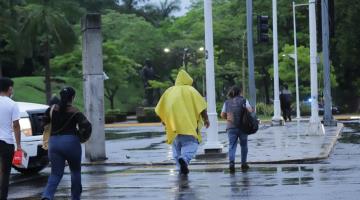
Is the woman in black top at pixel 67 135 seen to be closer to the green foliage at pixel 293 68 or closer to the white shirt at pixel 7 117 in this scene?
the white shirt at pixel 7 117

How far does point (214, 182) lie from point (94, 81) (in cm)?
636

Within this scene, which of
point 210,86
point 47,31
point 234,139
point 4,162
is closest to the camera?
point 4,162

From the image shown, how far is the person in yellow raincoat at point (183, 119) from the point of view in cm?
1370

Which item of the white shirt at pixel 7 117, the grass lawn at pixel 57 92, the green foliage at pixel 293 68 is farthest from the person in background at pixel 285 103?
the white shirt at pixel 7 117

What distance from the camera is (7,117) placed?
10102 millimetres

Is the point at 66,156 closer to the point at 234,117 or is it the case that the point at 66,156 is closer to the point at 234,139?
the point at 234,117

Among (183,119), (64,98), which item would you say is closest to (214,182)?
(183,119)

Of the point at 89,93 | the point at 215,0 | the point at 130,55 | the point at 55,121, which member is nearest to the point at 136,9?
the point at 215,0

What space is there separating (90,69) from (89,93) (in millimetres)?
621

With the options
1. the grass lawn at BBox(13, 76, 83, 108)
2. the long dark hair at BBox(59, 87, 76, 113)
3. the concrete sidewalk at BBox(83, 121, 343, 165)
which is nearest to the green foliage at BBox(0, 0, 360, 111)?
the grass lawn at BBox(13, 76, 83, 108)

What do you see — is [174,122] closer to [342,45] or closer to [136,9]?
[342,45]

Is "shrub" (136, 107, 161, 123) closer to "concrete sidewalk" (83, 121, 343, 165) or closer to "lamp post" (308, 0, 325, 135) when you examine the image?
"concrete sidewalk" (83, 121, 343, 165)

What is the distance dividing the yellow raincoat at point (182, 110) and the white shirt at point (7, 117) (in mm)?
4225

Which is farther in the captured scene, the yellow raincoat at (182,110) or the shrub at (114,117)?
the shrub at (114,117)
